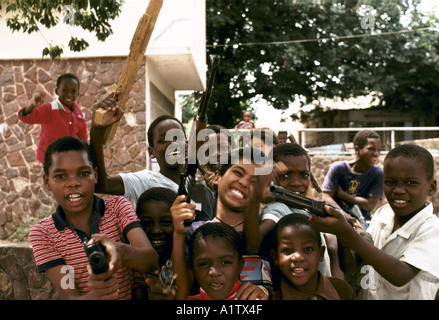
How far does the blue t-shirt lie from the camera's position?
151 inches

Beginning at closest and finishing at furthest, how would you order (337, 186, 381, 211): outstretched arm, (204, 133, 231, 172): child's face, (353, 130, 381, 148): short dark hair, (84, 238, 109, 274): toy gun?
(84, 238, 109, 274): toy gun
(204, 133, 231, 172): child's face
(337, 186, 381, 211): outstretched arm
(353, 130, 381, 148): short dark hair

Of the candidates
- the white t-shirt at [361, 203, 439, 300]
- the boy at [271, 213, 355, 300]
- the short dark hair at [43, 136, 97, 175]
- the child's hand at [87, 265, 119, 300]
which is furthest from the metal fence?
the child's hand at [87, 265, 119, 300]

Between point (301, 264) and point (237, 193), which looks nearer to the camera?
point (301, 264)

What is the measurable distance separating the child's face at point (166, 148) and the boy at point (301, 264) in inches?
36.0

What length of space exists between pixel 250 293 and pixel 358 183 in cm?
234

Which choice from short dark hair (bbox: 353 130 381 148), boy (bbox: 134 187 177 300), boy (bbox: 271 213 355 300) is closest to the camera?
boy (bbox: 271 213 355 300)

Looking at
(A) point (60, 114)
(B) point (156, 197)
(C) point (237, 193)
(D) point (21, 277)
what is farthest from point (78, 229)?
(A) point (60, 114)

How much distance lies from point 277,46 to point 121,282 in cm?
1369

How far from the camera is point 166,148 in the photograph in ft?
8.89

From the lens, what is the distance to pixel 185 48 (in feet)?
21.2

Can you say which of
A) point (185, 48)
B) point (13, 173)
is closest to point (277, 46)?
point (185, 48)

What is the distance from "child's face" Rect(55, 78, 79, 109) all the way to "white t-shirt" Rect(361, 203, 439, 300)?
3899 millimetres

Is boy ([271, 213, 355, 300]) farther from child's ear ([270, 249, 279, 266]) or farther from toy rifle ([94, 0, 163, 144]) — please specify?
toy rifle ([94, 0, 163, 144])

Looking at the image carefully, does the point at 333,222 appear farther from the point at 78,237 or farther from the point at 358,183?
the point at 358,183
